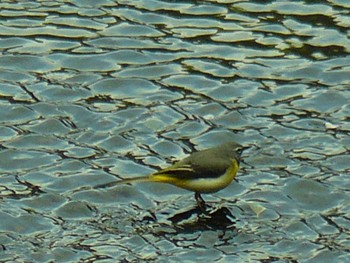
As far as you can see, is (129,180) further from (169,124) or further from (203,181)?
(169,124)

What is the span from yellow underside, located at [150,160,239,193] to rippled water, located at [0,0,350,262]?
261mm

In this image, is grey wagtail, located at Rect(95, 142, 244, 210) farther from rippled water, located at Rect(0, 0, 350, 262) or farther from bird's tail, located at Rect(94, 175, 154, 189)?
rippled water, located at Rect(0, 0, 350, 262)

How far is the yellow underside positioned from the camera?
13891 mm

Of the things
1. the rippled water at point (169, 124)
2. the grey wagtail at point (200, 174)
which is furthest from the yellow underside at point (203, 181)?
the rippled water at point (169, 124)

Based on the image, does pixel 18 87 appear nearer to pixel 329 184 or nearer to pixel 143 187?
pixel 143 187

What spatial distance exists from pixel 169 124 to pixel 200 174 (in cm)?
193

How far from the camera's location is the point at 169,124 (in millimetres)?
15797

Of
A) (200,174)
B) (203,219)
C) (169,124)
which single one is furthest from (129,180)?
(169,124)

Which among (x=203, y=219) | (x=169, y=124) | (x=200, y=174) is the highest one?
(x=200, y=174)

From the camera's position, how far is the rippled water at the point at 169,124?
44.1 feet

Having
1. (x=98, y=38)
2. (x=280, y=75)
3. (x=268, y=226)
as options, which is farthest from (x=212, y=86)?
(x=268, y=226)

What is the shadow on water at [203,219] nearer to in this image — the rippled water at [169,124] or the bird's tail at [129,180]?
the rippled water at [169,124]

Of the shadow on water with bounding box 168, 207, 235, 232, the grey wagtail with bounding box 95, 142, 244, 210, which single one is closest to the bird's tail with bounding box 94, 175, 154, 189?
the grey wagtail with bounding box 95, 142, 244, 210

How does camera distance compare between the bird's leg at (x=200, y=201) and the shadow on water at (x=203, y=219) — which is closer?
the shadow on water at (x=203, y=219)
